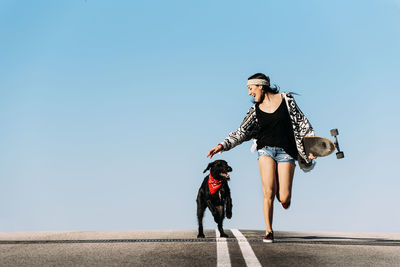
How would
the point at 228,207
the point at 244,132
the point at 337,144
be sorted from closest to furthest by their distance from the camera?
the point at 337,144 → the point at 244,132 → the point at 228,207

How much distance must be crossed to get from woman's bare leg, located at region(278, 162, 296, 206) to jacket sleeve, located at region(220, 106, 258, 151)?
0.77m

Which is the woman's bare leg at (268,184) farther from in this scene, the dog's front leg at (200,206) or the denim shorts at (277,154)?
the dog's front leg at (200,206)

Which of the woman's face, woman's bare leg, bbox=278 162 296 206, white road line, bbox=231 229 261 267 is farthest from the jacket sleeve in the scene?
white road line, bbox=231 229 261 267

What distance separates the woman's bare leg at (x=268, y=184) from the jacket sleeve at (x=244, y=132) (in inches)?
20.2

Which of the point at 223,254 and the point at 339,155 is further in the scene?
the point at 339,155

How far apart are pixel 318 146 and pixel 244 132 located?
112cm

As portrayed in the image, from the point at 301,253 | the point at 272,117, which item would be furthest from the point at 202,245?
the point at 272,117

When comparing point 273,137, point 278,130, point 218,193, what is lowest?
point 218,193

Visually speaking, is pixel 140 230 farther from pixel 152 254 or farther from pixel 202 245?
pixel 152 254

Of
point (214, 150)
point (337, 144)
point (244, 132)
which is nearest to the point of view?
point (337, 144)

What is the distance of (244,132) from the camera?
29.9ft

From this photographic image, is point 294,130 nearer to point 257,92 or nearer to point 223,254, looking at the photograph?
point 257,92

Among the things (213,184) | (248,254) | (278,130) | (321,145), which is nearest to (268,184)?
(278,130)

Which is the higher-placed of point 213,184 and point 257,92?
point 257,92
